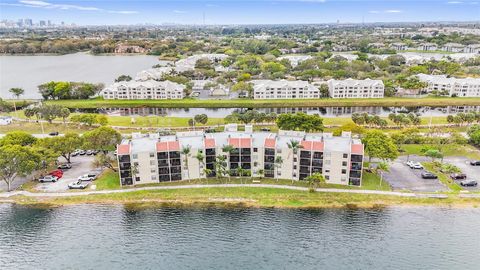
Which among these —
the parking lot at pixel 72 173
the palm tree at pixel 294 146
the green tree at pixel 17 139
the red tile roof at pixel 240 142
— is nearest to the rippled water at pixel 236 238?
the parking lot at pixel 72 173

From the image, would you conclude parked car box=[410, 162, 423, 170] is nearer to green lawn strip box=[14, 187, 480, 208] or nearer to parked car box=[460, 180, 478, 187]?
parked car box=[460, 180, 478, 187]

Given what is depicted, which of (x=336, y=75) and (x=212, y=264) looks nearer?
(x=212, y=264)

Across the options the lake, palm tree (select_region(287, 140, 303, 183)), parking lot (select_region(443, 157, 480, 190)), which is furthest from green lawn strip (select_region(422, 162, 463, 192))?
the lake

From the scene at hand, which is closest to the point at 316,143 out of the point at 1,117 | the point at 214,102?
the point at 214,102

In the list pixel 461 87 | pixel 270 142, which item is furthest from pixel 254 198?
pixel 461 87

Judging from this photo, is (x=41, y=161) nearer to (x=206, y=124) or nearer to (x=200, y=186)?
(x=200, y=186)

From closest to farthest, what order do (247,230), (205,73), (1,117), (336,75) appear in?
(247,230)
(1,117)
(336,75)
(205,73)

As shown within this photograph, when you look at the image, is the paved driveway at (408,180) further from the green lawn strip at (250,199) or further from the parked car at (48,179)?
the parked car at (48,179)

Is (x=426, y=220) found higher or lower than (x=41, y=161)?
lower

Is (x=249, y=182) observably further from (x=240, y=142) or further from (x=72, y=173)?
(x=72, y=173)
